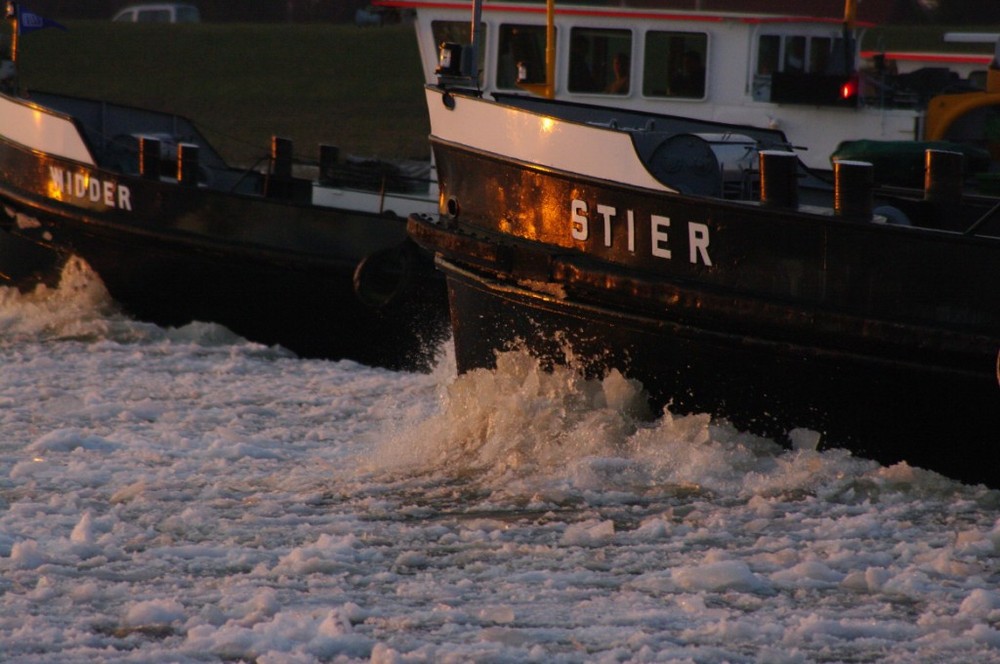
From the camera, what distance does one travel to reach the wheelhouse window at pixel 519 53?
11.2 metres

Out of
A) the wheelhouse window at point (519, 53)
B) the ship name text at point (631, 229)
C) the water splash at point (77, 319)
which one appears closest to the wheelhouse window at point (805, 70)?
the wheelhouse window at point (519, 53)

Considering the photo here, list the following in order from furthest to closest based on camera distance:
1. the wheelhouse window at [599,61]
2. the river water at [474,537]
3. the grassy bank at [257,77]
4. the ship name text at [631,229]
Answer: the grassy bank at [257,77] < the wheelhouse window at [599,61] < the ship name text at [631,229] < the river water at [474,537]

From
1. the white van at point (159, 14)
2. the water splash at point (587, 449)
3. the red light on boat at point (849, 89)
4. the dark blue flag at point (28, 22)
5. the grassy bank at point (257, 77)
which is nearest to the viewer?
the water splash at point (587, 449)

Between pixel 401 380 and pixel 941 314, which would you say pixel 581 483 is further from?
pixel 401 380

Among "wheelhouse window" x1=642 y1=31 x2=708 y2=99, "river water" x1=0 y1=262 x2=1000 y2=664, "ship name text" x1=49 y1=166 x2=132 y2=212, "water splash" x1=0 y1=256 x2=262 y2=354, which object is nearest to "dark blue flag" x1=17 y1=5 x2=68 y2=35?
"ship name text" x1=49 y1=166 x2=132 y2=212

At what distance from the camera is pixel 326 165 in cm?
1109

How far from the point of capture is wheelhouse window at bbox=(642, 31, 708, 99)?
1125 centimetres

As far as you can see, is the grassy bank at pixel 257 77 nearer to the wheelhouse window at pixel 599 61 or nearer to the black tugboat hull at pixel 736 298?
the wheelhouse window at pixel 599 61

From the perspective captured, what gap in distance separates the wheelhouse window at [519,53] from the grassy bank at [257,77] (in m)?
10.0

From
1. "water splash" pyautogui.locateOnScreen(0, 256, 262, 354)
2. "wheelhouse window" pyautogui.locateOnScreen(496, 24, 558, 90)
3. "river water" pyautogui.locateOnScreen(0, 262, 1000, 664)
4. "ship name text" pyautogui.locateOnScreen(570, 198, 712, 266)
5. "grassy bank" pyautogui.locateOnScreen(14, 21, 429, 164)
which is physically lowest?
"water splash" pyautogui.locateOnScreen(0, 256, 262, 354)

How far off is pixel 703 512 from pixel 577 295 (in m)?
1.41

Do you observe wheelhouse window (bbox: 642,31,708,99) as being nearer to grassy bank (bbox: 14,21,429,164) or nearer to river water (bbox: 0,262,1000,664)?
river water (bbox: 0,262,1000,664)

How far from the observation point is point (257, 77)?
2884cm

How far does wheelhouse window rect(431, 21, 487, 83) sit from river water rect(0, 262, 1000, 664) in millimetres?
3404
